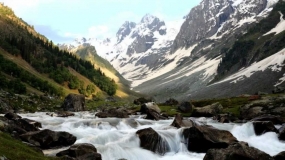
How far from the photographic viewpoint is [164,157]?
34344 millimetres

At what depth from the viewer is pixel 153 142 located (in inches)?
1422

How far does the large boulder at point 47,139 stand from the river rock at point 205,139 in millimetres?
14912

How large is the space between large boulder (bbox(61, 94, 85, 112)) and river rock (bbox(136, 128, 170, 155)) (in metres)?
56.4

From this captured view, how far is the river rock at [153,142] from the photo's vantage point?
117ft

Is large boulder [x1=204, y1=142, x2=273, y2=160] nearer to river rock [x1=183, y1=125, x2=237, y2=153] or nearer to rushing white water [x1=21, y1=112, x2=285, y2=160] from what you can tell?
rushing white water [x1=21, y1=112, x2=285, y2=160]

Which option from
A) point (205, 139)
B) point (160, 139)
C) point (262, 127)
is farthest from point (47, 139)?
point (262, 127)

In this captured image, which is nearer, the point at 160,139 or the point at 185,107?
the point at 160,139

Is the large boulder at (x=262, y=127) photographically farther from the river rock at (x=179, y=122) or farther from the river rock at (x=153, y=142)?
the river rock at (x=153, y=142)

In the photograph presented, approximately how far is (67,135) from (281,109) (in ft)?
162

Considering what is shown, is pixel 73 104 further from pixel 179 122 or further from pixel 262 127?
pixel 262 127

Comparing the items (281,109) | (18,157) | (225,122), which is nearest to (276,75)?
(281,109)

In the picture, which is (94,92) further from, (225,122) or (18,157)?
(18,157)

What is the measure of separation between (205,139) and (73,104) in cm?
6184

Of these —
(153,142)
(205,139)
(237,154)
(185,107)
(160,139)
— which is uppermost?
(185,107)
